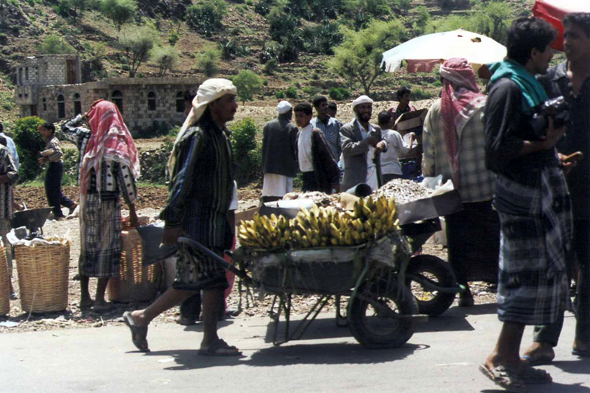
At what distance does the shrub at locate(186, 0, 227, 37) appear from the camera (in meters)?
103

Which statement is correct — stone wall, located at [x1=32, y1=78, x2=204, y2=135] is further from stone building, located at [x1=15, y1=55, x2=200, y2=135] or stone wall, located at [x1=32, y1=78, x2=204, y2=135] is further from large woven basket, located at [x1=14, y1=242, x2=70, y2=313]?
large woven basket, located at [x1=14, y1=242, x2=70, y2=313]

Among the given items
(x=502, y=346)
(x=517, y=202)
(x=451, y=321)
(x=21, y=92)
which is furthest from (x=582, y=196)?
(x=21, y=92)

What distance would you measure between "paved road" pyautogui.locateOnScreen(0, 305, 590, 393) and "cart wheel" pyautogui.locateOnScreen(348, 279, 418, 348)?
0.09 meters

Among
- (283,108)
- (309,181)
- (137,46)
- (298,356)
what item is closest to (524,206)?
(298,356)

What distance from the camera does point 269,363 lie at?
17.9 ft

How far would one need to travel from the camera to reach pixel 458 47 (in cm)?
1001

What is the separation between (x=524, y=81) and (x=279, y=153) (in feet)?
17.2

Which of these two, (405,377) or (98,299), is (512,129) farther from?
(98,299)

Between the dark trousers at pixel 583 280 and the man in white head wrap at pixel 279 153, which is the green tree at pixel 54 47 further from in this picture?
the dark trousers at pixel 583 280

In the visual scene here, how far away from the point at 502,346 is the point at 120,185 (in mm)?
4123

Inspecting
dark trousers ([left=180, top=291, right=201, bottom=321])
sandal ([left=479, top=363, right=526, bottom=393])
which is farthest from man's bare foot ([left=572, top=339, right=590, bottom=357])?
dark trousers ([left=180, top=291, right=201, bottom=321])

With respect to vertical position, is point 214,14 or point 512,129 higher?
point 214,14

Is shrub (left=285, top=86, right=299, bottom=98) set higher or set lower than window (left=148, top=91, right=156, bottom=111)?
higher

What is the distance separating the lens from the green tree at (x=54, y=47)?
7700 centimetres
